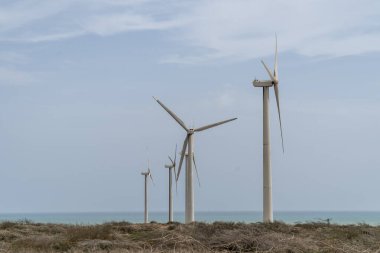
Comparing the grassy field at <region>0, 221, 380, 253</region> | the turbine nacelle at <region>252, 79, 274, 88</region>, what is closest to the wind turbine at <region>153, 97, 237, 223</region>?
the turbine nacelle at <region>252, 79, 274, 88</region>

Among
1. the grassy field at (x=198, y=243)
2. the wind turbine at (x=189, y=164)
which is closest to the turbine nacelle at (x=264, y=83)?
the wind turbine at (x=189, y=164)

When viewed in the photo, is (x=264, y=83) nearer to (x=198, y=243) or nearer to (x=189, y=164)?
(x=189, y=164)

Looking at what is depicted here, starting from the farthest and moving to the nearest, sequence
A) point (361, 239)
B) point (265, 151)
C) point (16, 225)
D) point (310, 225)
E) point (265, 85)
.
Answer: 1. point (265, 85)
2. point (265, 151)
3. point (16, 225)
4. point (310, 225)
5. point (361, 239)

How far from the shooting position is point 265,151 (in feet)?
151

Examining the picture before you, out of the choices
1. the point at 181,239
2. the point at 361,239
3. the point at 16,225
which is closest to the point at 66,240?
the point at 181,239

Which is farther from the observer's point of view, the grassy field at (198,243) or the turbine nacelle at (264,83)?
the turbine nacelle at (264,83)

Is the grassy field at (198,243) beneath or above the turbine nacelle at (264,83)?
beneath

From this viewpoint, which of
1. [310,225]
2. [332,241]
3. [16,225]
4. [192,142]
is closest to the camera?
[332,241]

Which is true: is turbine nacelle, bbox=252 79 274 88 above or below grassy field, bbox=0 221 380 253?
above

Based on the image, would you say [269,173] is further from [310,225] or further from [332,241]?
[332,241]

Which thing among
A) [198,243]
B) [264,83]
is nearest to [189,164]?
[264,83]

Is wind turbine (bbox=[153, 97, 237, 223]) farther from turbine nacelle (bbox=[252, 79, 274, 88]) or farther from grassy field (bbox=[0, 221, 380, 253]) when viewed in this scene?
grassy field (bbox=[0, 221, 380, 253])

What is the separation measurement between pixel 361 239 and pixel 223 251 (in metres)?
7.82

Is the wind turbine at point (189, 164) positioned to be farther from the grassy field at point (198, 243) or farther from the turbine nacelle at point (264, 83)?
the grassy field at point (198, 243)
